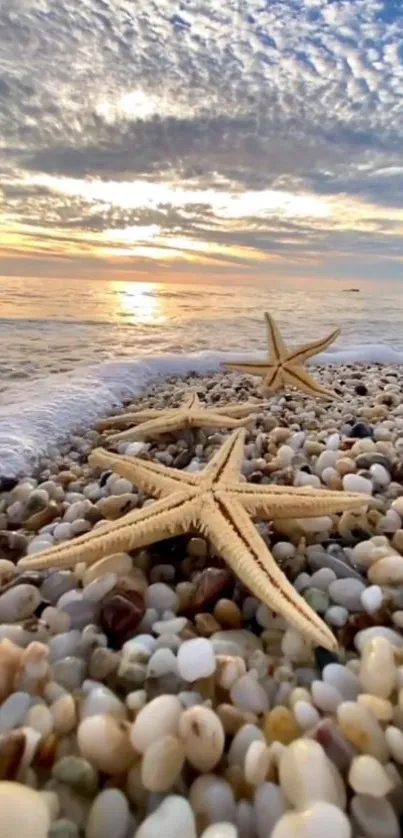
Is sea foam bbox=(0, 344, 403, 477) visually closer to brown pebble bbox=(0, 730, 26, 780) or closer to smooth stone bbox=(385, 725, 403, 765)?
brown pebble bbox=(0, 730, 26, 780)

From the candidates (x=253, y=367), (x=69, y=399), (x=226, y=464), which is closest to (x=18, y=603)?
(x=226, y=464)

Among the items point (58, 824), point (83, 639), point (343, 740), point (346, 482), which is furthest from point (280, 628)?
point (346, 482)

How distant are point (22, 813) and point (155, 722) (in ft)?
0.86

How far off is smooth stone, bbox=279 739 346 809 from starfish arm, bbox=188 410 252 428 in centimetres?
178

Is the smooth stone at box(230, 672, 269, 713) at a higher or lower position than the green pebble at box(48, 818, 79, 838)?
higher

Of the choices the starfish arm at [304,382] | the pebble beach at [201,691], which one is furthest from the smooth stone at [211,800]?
the starfish arm at [304,382]

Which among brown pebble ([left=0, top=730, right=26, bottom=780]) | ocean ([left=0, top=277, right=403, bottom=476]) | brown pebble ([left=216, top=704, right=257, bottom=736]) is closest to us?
brown pebble ([left=0, top=730, right=26, bottom=780])

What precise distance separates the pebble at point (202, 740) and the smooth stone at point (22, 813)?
0.25m

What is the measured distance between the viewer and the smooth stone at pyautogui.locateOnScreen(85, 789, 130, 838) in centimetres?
91

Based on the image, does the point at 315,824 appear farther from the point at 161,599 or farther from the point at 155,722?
the point at 161,599

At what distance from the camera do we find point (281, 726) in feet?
3.46

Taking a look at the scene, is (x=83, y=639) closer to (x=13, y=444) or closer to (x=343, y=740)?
(x=343, y=740)

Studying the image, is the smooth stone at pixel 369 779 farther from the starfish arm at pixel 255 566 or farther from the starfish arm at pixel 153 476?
the starfish arm at pixel 153 476

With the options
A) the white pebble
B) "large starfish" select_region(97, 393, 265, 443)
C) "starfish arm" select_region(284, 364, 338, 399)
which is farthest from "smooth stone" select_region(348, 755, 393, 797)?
"starfish arm" select_region(284, 364, 338, 399)
